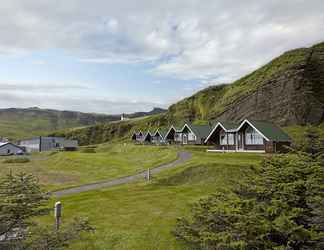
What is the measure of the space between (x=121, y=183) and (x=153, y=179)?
10.1ft

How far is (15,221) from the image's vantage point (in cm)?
914

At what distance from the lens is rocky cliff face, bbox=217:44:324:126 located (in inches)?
2783

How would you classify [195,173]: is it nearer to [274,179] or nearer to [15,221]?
[274,179]

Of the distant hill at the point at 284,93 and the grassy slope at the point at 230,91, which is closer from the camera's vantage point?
the distant hill at the point at 284,93

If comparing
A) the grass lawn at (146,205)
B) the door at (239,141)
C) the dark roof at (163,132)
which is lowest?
the grass lawn at (146,205)

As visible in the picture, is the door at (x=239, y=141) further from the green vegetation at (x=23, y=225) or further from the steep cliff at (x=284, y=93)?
the green vegetation at (x=23, y=225)

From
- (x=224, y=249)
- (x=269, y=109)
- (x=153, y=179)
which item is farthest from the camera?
(x=269, y=109)

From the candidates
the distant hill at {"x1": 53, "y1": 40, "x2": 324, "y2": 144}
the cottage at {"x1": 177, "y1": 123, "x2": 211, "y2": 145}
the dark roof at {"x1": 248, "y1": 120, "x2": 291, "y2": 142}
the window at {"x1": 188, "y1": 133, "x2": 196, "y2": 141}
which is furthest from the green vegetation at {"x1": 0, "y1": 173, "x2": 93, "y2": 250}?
the distant hill at {"x1": 53, "y1": 40, "x2": 324, "y2": 144}

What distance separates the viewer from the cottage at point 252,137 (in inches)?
1730

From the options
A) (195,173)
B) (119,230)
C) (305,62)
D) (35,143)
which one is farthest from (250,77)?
(119,230)

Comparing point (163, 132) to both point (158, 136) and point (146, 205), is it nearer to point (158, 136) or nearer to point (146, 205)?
point (158, 136)

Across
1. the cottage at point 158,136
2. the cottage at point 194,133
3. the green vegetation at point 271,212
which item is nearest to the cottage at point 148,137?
the cottage at point 158,136

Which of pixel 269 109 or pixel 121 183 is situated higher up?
pixel 269 109

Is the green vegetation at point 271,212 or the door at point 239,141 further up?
the door at point 239,141
